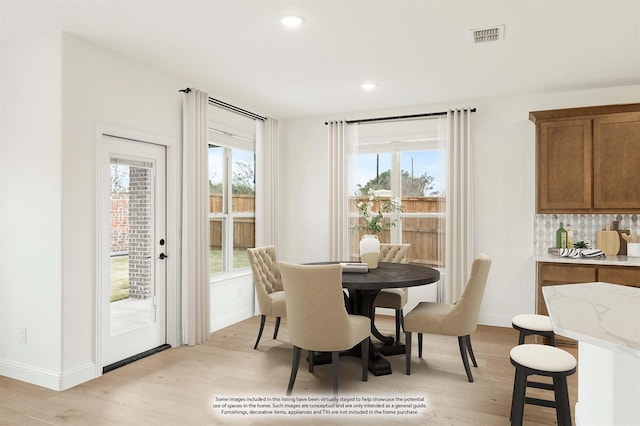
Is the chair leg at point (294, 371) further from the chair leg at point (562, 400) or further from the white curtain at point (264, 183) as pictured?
the white curtain at point (264, 183)

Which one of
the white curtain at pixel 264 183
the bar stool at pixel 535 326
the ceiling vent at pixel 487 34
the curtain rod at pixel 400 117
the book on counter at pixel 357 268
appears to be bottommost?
the bar stool at pixel 535 326

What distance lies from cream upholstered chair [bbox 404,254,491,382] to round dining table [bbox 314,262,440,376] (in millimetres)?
274

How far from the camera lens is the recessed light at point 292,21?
3.00m

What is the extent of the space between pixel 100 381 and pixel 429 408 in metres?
2.48

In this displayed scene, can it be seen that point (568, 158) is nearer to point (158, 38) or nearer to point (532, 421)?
point (532, 421)

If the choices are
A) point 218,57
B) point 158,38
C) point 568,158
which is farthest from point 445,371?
point 158,38

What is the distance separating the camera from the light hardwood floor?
2838 millimetres

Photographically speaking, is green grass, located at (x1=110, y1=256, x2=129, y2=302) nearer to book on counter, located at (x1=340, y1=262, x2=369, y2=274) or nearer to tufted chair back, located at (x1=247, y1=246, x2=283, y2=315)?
tufted chair back, located at (x1=247, y1=246, x2=283, y2=315)

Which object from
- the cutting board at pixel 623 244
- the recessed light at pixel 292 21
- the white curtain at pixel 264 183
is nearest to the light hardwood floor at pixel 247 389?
the cutting board at pixel 623 244

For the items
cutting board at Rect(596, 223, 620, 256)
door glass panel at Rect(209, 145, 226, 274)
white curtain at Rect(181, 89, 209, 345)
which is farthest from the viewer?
door glass panel at Rect(209, 145, 226, 274)

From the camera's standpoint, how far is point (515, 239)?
5066mm

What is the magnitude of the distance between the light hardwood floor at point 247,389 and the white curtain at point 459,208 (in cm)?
99

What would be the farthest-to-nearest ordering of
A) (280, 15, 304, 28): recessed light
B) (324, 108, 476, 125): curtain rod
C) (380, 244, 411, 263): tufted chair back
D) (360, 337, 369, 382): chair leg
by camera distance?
(324, 108, 476, 125): curtain rod < (380, 244, 411, 263): tufted chair back < (360, 337, 369, 382): chair leg < (280, 15, 304, 28): recessed light

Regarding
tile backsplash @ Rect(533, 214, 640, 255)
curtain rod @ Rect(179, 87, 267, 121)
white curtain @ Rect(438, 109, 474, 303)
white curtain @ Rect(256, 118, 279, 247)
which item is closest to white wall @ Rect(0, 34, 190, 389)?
curtain rod @ Rect(179, 87, 267, 121)
